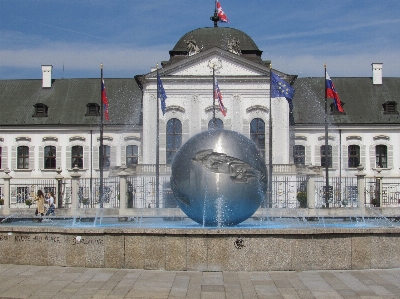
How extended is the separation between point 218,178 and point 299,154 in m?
35.1

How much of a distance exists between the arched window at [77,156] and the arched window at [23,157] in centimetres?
343

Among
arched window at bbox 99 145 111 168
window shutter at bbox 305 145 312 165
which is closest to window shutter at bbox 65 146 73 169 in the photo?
arched window at bbox 99 145 111 168

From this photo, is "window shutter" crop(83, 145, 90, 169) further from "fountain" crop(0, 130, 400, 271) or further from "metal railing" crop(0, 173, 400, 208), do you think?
"fountain" crop(0, 130, 400, 271)

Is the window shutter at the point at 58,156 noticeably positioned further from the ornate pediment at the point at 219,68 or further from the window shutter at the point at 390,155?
the window shutter at the point at 390,155

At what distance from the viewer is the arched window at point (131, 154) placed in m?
48.6

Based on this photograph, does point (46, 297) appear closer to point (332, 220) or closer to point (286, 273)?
point (286, 273)

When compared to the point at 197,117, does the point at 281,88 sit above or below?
above

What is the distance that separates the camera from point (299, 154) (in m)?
48.5

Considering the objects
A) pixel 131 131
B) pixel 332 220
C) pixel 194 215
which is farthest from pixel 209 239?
pixel 131 131

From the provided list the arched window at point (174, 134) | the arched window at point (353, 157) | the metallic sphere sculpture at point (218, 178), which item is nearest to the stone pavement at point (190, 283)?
the metallic sphere sculpture at point (218, 178)

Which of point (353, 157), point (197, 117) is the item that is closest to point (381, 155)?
point (353, 157)

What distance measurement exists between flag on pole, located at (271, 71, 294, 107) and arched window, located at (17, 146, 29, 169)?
23014mm

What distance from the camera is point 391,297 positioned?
9938 millimetres

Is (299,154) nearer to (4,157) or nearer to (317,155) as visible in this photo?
(317,155)
